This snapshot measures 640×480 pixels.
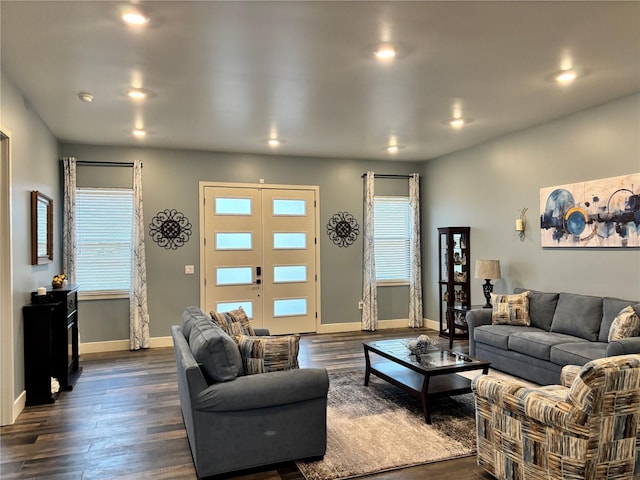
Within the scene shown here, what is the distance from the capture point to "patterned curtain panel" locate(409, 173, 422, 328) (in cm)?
778

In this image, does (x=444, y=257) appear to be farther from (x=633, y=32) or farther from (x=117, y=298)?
(x=117, y=298)

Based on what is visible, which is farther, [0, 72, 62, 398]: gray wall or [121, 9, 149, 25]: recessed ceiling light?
[0, 72, 62, 398]: gray wall

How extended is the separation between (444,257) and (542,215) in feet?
6.40

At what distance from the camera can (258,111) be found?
4.80 meters

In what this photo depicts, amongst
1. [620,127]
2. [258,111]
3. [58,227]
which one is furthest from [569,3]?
[58,227]

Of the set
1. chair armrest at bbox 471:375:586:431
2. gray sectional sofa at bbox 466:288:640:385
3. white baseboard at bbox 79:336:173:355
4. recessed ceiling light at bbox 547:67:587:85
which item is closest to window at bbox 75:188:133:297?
white baseboard at bbox 79:336:173:355

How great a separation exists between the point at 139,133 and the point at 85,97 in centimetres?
144

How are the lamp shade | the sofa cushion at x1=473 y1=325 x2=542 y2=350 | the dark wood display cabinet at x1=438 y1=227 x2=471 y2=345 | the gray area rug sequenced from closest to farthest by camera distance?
the gray area rug < the sofa cushion at x1=473 y1=325 x2=542 y2=350 < the lamp shade < the dark wood display cabinet at x1=438 y1=227 x2=471 y2=345

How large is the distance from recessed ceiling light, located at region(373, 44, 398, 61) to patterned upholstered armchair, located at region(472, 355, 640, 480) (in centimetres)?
242

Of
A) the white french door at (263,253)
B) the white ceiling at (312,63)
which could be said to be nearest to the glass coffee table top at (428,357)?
the white ceiling at (312,63)

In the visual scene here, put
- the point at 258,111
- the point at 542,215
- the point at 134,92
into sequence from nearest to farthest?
the point at 134,92
the point at 258,111
the point at 542,215

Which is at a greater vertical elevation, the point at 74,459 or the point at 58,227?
→ the point at 58,227

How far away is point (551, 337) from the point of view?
4.53m

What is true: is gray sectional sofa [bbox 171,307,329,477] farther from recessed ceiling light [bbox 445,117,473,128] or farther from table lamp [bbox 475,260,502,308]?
table lamp [bbox 475,260,502,308]
